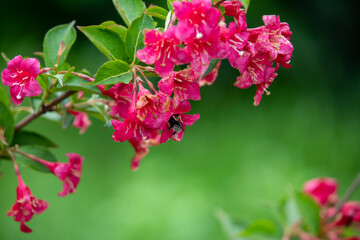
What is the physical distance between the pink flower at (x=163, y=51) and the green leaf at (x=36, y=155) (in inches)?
13.9

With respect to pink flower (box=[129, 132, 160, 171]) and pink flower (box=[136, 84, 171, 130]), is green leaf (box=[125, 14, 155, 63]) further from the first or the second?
pink flower (box=[129, 132, 160, 171])

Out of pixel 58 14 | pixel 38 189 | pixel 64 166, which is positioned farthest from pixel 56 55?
pixel 58 14

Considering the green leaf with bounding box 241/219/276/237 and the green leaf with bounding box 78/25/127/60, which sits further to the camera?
the green leaf with bounding box 241/219/276/237

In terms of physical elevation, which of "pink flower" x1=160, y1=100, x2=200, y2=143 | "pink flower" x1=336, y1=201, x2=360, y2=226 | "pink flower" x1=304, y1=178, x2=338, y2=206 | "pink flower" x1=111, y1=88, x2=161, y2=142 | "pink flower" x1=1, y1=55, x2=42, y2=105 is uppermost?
"pink flower" x1=1, y1=55, x2=42, y2=105

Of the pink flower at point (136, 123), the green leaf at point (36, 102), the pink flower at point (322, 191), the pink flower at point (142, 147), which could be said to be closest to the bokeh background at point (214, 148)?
the pink flower at point (322, 191)

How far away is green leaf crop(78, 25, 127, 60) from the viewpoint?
0.74 meters

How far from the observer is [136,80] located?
757mm

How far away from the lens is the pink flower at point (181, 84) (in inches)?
27.0

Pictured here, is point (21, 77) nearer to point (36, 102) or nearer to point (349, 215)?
point (36, 102)

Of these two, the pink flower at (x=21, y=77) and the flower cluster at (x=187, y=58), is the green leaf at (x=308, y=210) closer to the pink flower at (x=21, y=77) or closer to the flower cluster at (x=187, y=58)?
the flower cluster at (x=187, y=58)

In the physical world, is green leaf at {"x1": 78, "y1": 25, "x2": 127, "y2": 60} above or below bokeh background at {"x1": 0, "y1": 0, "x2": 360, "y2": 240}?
above

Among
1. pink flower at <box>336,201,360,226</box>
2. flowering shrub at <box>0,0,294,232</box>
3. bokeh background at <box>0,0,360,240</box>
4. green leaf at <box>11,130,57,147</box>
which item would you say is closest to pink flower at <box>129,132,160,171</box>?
flowering shrub at <box>0,0,294,232</box>

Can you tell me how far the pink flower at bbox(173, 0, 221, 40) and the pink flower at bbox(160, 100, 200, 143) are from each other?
113 mm

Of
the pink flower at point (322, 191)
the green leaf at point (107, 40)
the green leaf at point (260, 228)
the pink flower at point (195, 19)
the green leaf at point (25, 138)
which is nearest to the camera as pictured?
the pink flower at point (195, 19)
